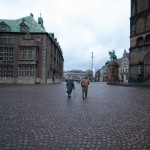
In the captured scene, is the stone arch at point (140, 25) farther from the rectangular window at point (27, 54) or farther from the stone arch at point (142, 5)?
the rectangular window at point (27, 54)

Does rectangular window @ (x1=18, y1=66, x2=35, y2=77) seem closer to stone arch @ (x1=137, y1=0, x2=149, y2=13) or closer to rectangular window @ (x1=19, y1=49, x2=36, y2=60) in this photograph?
rectangular window @ (x1=19, y1=49, x2=36, y2=60)

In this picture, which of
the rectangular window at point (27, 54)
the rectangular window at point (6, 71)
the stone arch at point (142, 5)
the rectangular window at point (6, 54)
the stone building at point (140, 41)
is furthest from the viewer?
the rectangular window at point (6, 54)

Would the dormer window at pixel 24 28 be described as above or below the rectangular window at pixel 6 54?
above

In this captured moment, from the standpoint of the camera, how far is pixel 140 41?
32562 millimetres

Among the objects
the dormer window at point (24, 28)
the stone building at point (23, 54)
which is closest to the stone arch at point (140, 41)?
the stone building at point (23, 54)

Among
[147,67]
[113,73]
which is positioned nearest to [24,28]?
[113,73]

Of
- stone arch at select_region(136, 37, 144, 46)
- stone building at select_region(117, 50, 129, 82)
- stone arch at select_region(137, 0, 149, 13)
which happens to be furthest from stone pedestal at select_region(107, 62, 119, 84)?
stone building at select_region(117, 50, 129, 82)

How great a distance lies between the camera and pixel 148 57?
3025cm

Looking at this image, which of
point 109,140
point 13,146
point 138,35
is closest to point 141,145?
point 109,140

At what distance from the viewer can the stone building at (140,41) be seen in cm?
3039

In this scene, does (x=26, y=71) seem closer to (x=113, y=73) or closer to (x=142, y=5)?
(x=113, y=73)

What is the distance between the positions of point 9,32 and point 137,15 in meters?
29.3

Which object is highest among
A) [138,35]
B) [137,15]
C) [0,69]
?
[137,15]

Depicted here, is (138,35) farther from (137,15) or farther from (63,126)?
(63,126)
